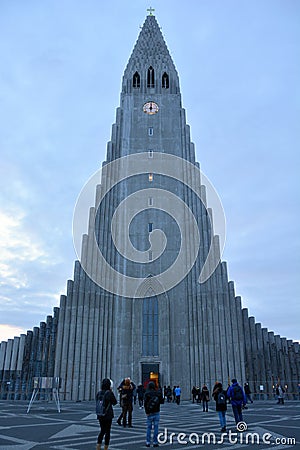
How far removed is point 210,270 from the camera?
39.8 m

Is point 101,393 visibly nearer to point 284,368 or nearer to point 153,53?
point 284,368

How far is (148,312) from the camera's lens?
128 ft

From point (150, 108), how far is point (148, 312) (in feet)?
84.3

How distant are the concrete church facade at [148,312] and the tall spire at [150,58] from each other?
12.9m

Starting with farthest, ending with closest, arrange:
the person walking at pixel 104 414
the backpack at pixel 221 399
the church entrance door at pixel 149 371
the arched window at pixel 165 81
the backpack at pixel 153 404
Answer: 1. the arched window at pixel 165 81
2. the church entrance door at pixel 149 371
3. the backpack at pixel 221 399
4. the backpack at pixel 153 404
5. the person walking at pixel 104 414

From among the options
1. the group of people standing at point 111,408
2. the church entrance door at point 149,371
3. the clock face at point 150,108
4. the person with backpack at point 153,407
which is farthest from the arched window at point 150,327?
the person with backpack at point 153,407

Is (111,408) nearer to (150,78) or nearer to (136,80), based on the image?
(136,80)

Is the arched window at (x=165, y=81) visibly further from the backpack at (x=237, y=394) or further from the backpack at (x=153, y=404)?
the backpack at (x=153, y=404)

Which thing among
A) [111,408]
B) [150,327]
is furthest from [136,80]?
[111,408]

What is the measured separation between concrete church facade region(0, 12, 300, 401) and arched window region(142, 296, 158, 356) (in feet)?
0.33

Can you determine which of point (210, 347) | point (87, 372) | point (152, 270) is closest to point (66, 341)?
point (87, 372)

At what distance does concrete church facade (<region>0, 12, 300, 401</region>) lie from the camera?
1453 inches

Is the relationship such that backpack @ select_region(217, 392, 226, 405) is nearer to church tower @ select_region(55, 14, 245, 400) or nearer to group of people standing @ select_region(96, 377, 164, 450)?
group of people standing @ select_region(96, 377, 164, 450)

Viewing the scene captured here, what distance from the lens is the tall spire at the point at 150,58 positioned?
2066 inches
